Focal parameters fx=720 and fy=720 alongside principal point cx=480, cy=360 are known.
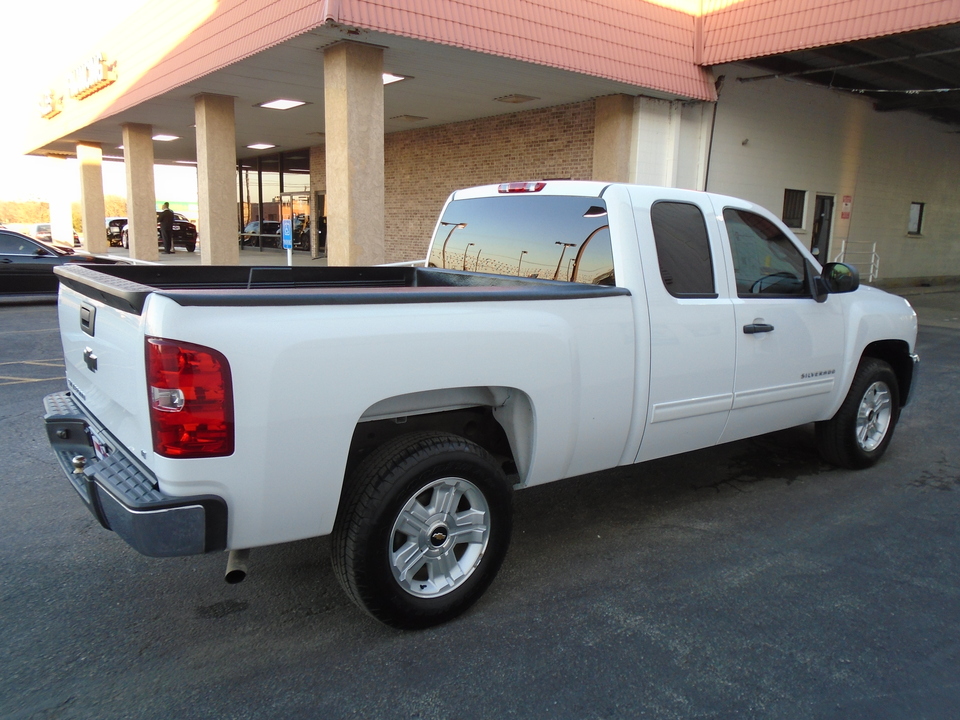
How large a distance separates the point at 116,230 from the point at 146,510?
37.5 m

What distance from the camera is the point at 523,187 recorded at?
4.39 m

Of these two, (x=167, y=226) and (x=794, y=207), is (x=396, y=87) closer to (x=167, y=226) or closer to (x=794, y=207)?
(x=794, y=207)

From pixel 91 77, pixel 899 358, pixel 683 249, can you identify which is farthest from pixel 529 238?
pixel 91 77

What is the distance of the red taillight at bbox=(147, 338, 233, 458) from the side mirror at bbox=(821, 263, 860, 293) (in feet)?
12.8

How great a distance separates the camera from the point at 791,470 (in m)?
5.40

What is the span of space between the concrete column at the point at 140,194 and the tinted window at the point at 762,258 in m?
20.1

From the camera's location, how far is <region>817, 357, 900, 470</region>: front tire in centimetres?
513

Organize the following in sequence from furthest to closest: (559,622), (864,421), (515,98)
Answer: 1. (515,98)
2. (864,421)
3. (559,622)

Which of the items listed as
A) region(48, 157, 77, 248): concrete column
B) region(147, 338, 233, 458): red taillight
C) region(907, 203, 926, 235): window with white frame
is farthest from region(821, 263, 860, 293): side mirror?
region(48, 157, 77, 248): concrete column

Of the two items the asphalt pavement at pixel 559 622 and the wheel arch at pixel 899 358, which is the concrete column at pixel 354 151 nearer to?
the asphalt pavement at pixel 559 622

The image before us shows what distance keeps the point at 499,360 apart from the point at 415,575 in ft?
3.43

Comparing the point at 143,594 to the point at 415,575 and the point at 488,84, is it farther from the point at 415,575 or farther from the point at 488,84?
the point at 488,84

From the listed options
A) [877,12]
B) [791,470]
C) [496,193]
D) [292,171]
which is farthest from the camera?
[292,171]

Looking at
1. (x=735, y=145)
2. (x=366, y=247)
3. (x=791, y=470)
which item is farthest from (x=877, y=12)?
(x=791, y=470)
